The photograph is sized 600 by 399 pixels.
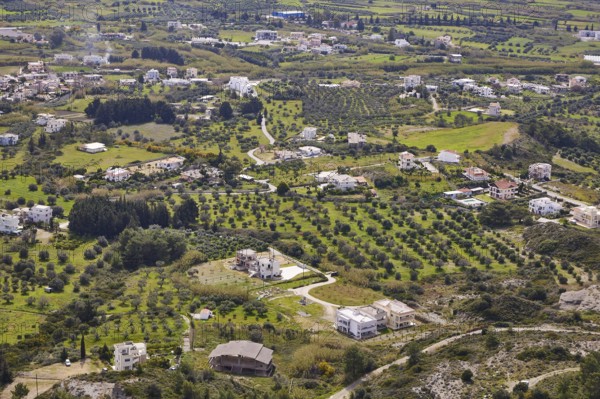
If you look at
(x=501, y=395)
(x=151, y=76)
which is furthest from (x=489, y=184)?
(x=151, y=76)

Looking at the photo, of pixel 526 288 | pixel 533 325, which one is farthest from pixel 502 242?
pixel 533 325

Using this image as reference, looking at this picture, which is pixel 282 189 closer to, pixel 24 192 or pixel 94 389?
pixel 24 192

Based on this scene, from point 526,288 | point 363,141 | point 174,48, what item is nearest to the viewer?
point 526,288

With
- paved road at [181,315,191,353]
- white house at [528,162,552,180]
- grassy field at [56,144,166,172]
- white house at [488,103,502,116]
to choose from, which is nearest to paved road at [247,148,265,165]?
grassy field at [56,144,166,172]

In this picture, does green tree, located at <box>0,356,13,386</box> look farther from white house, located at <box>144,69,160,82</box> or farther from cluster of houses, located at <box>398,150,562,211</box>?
white house, located at <box>144,69,160,82</box>

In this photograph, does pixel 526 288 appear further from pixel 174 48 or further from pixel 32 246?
pixel 174 48

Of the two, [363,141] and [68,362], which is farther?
[363,141]
